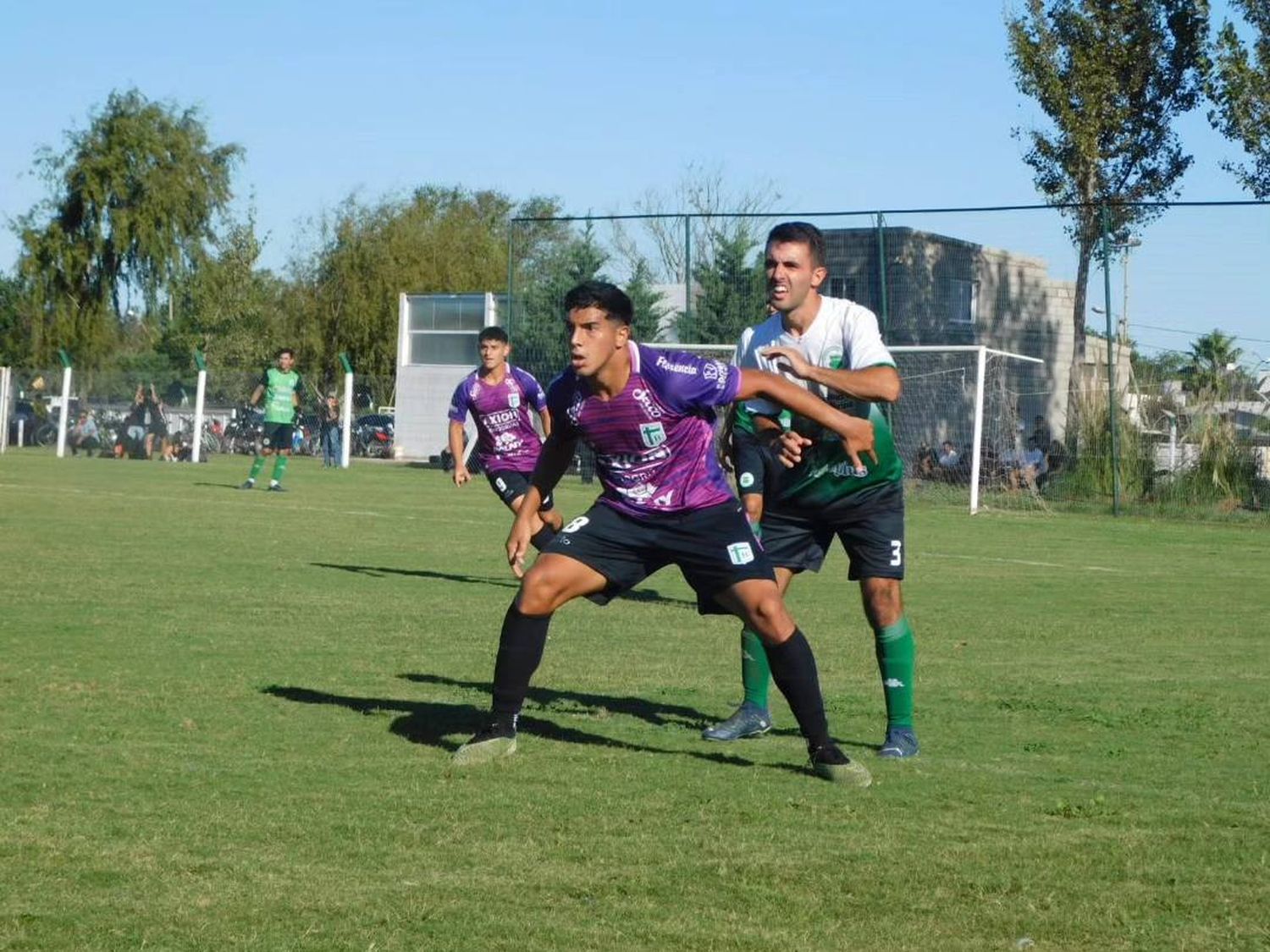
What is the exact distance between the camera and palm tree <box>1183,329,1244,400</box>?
25750 millimetres

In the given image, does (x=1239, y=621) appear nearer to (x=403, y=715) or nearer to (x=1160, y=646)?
(x=1160, y=646)

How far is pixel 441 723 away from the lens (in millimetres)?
7598

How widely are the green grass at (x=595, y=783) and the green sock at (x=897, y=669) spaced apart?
0.20m

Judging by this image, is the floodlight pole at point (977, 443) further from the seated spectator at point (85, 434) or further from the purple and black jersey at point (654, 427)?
the seated spectator at point (85, 434)

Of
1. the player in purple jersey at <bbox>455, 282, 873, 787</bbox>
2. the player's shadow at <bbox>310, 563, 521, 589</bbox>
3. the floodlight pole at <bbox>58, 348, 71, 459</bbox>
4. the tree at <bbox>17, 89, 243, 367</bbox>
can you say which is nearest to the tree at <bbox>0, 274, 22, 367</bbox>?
the tree at <bbox>17, 89, 243, 367</bbox>

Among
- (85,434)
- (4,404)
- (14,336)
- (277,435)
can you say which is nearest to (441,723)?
(277,435)

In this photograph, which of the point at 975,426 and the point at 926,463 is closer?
the point at 975,426

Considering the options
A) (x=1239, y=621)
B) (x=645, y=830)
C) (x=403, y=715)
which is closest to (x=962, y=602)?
(x=1239, y=621)

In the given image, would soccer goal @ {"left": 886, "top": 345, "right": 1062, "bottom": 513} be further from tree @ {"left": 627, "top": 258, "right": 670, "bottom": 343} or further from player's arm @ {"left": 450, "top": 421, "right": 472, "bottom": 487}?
player's arm @ {"left": 450, "top": 421, "right": 472, "bottom": 487}

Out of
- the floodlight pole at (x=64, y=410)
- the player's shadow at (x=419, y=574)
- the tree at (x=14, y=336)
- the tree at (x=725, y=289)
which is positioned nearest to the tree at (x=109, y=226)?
the tree at (x=14, y=336)

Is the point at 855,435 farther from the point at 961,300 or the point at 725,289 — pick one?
the point at 725,289

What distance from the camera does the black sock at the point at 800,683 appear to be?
21.8 ft

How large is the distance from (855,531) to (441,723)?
1952 millimetres

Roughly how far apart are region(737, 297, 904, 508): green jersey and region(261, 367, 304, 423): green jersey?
2273cm
